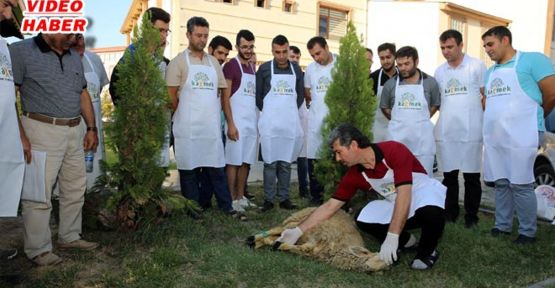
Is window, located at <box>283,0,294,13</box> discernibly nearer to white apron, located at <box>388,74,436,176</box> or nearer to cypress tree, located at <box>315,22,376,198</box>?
white apron, located at <box>388,74,436,176</box>

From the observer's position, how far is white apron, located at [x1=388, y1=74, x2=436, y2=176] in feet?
19.0

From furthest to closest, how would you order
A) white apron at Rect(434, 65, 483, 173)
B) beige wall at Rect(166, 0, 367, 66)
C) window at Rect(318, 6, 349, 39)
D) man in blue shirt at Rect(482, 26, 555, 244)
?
1. window at Rect(318, 6, 349, 39)
2. beige wall at Rect(166, 0, 367, 66)
3. white apron at Rect(434, 65, 483, 173)
4. man in blue shirt at Rect(482, 26, 555, 244)

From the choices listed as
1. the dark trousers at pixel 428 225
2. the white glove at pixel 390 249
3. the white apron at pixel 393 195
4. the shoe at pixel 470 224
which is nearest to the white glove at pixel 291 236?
the white apron at pixel 393 195

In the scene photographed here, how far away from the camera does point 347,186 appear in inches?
173

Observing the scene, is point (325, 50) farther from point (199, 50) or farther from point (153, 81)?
point (153, 81)

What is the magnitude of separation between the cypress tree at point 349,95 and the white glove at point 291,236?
1.10m

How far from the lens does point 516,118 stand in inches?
199

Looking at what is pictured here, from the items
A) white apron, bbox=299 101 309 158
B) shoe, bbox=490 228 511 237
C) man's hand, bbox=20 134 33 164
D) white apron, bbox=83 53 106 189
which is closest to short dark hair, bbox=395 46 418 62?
white apron, bbox=299 101 309 158

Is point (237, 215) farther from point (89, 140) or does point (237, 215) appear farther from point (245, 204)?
point (89, 140)

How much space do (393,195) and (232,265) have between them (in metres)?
1.56

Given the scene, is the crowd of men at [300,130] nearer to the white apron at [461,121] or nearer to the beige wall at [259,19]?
the white apron at [461,121]

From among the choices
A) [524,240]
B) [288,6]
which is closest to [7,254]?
[524,240]

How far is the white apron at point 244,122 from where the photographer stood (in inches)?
242

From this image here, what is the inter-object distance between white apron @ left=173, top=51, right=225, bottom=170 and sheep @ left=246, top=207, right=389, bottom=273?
48.7 inches
